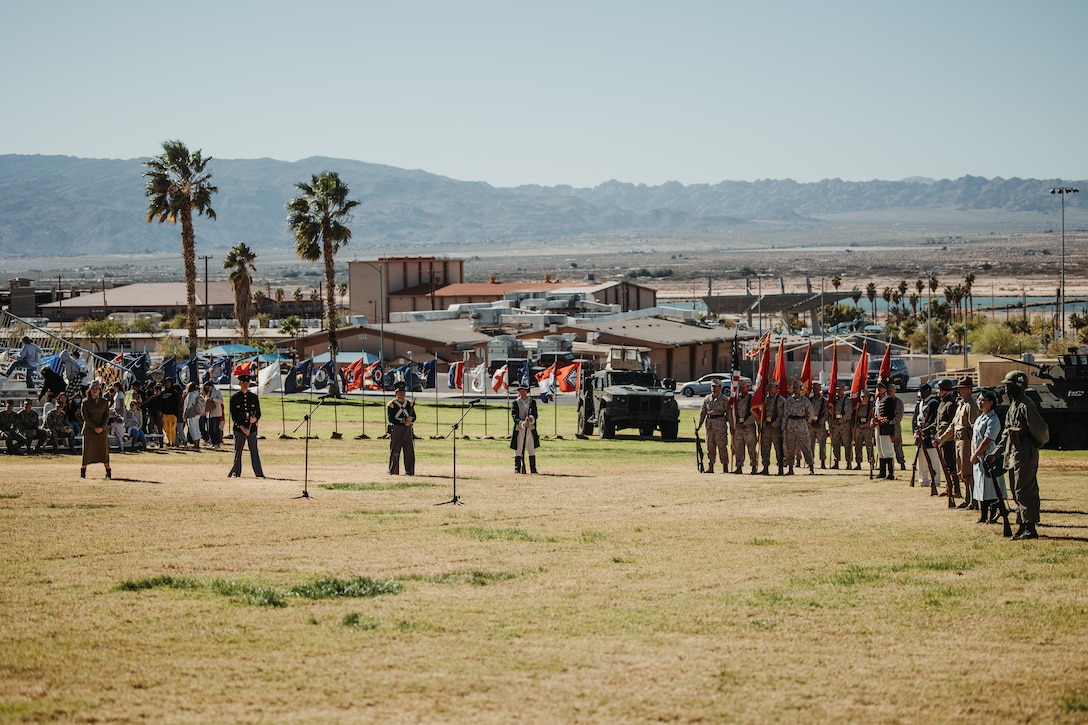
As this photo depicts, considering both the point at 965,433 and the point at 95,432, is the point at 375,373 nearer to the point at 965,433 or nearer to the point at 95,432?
the point at 95,432

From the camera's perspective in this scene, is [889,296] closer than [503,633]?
No

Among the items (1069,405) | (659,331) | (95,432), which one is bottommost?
(659,331)

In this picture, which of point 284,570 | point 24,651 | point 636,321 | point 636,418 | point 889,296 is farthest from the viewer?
point 889,296

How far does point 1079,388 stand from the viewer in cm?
2991

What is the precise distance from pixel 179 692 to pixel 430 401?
139 ft

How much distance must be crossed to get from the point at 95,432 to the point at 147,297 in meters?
127

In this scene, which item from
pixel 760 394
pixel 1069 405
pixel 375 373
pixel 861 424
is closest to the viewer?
pixel 760 394

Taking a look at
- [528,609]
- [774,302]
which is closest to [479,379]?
[528,609]

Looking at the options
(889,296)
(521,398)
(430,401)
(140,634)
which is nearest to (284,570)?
(140,634)

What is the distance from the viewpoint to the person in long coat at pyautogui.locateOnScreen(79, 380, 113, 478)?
19.3m

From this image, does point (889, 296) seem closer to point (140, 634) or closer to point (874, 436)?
point (874, 436)

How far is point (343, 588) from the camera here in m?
11.1

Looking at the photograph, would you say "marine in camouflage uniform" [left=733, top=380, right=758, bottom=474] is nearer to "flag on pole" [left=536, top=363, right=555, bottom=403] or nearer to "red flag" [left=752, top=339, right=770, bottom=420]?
"red flag" [left=752, top=339, right=770, bottom=420]

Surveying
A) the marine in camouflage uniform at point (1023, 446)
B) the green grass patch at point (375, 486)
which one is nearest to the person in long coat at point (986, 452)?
the marine in camouflage uniform at point (1023, 446)
